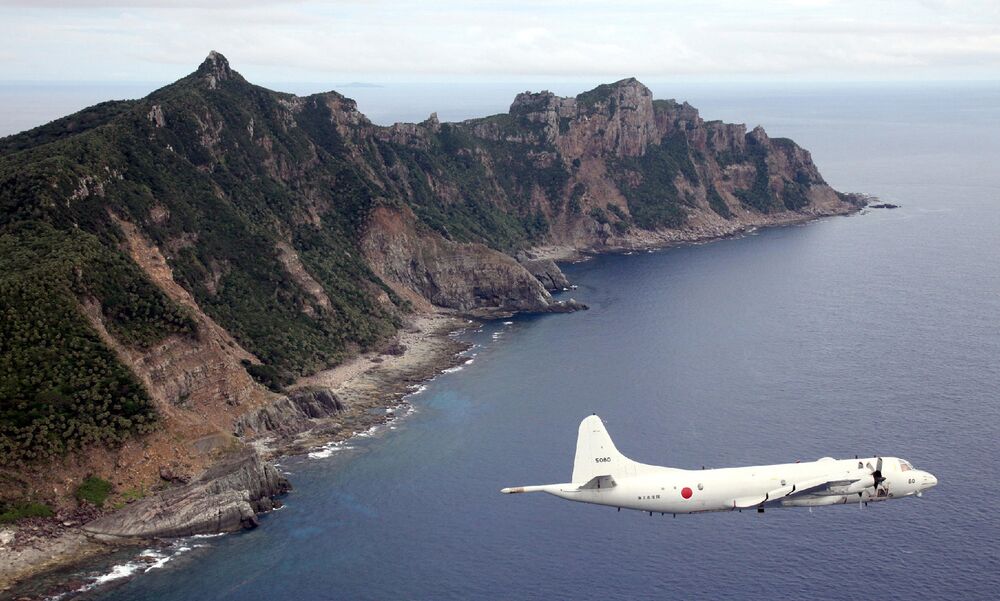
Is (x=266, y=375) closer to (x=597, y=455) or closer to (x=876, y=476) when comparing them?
(x=597, y=455)

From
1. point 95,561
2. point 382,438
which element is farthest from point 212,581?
point 382,438

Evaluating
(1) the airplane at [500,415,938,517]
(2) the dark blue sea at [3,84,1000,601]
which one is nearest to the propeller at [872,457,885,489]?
(1) the airplane at [500,415,938,517]

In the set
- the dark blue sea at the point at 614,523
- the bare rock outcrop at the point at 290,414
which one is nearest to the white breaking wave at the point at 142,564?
the dark blue sea at the point at 614,523

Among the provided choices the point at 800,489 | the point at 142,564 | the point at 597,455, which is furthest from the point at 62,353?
the point at 800,489

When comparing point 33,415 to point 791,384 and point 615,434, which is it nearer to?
point 615,434

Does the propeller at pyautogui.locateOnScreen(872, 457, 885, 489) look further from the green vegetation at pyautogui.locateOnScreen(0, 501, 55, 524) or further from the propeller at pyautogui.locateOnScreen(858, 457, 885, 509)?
the green vegetation at pyautogui.locateOnScreen(0, 501, 55, 524)

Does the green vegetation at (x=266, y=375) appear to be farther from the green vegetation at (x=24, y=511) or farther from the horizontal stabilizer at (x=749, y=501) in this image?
the horizontal stabilizer at (x=749, y=501)
